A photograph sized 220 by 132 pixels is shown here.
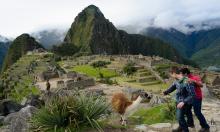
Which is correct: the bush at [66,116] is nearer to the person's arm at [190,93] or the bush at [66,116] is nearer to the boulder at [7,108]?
the person's arm at [190,93]

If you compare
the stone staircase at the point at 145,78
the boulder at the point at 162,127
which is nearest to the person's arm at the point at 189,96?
the boulder at the point at 162,127

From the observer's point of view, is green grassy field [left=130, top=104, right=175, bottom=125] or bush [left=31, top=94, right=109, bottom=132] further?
green grassy field [left=130, top=104, right=175, bottom=125]

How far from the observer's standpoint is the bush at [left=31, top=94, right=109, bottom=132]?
470 inches

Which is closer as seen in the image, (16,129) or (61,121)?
(61,121)

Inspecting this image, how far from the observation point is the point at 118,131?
Result: 1251 cm

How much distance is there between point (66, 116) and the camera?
12.0 meters

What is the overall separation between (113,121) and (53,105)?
318 cm

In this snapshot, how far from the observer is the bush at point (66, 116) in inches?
470

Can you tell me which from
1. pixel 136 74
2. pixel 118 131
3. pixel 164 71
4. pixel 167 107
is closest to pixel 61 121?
pixel 118 131

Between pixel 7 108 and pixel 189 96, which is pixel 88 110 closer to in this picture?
pixel 189 96

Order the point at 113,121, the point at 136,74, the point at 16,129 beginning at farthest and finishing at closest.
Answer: the point at 136,74 < the point at 113,121 < the point at 16,129

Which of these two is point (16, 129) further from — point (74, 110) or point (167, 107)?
point (167, 107)

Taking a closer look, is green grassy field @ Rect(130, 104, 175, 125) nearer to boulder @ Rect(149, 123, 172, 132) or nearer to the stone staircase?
boulder @ Rect(149, 123, 172, 132)

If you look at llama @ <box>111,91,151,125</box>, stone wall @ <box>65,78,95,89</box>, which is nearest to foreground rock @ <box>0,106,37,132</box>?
llama @ <box>111,91,151,125</box>
